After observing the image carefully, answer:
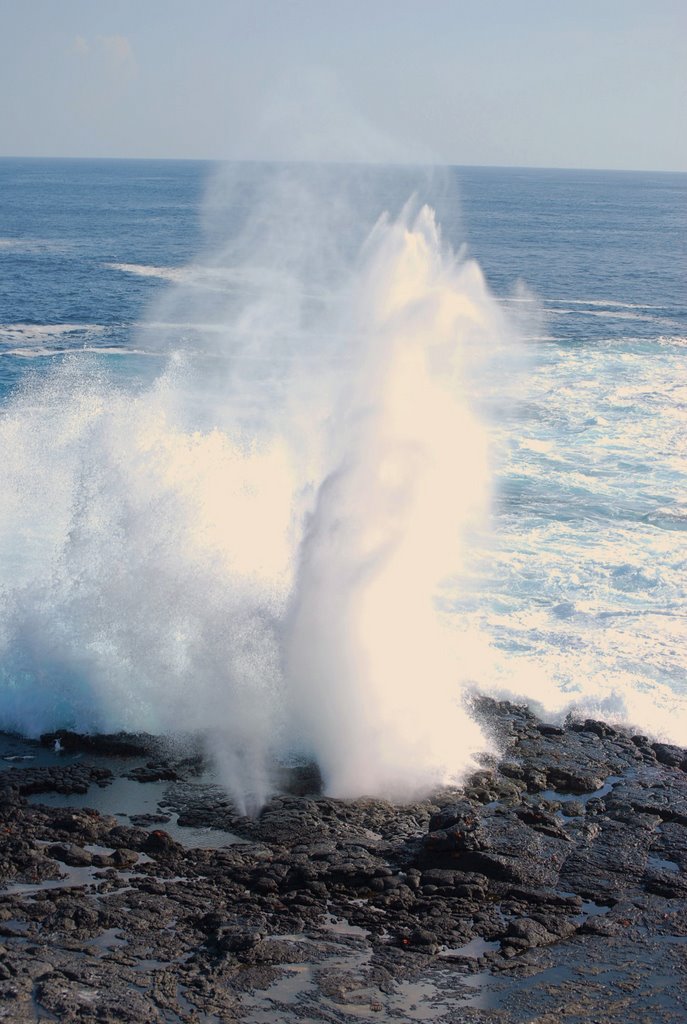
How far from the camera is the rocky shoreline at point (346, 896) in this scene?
425 inches

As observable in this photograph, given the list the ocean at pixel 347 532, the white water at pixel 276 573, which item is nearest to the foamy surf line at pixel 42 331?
the ocean at pixel 347 532

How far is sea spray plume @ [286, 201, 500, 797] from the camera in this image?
1592 cm

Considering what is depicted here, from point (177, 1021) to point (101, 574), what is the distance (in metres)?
9.73

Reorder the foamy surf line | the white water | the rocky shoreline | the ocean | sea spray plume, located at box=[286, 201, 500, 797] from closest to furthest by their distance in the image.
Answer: the rocky shoreline, sea spray plume, located at box=[286, 201, 500, 797], the white water, the ocean, the foamy surf line

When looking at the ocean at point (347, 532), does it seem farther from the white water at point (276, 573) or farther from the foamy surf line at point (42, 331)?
the foamy surf line at point (42, 331)

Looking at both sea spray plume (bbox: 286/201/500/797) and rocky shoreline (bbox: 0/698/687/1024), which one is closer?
rocky shoreline (bbox: 0/698/687/1024)

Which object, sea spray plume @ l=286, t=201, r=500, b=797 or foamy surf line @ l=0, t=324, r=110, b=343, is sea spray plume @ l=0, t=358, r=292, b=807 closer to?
sea spray plume @ l=286, t=201, r=500, b=797

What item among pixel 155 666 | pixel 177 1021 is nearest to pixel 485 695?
pixel 155 666

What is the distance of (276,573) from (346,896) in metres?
7.26

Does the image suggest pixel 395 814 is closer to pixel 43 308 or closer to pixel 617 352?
pixel 617 352

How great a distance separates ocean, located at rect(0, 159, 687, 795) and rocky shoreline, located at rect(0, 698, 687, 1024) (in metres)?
1.13

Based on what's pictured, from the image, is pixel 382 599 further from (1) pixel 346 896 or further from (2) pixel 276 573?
(1) pixel 346 896

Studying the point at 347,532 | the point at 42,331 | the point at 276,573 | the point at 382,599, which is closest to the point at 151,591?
the point at 276,573

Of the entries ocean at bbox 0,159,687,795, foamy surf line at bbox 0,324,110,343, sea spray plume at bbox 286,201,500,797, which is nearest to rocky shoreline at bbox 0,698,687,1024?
sea spray plume at bbox 286,201,500,797
